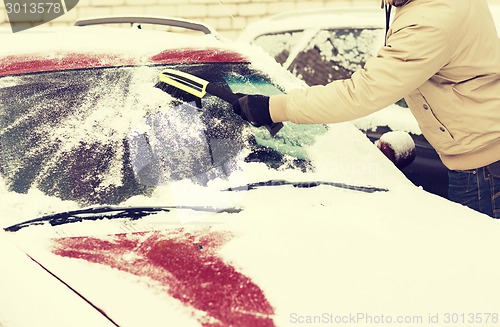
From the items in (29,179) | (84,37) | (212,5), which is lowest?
(212,5)

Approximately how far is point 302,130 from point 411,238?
778mm

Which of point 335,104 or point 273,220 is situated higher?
point 335,104

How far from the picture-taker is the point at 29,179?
1896 millimetres

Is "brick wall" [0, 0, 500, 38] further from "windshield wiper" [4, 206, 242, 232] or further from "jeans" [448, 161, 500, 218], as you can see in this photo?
"windshield wiper" [4, 206, 242, 232]

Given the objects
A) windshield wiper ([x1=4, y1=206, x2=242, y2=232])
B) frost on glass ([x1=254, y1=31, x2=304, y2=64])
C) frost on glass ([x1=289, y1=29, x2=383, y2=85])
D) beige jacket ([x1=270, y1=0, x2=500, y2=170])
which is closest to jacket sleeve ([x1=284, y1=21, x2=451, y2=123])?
beige jacket ([x1=270, y1=0, x2=500, y2=170])

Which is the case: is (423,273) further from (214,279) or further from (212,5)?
(212,5)

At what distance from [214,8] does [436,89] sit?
205 inches

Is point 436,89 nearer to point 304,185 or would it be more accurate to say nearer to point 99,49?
point 304,185

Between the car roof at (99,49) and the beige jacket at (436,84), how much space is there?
0.52 metres

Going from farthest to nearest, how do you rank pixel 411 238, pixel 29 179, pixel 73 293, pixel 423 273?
1. pixel 29 179
2. pixel 411 238
3. pixel 423 273
4. pixel 73 293

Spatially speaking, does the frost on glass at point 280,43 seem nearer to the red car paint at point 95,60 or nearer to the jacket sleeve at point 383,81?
the red car paint at point 95,60

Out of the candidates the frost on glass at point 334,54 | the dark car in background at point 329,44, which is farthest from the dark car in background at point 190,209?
the frost on glass at point 334,54

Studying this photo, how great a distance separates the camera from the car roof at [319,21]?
432 centimetres

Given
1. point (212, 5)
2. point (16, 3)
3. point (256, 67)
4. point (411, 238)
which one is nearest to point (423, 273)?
point (411, 238)
